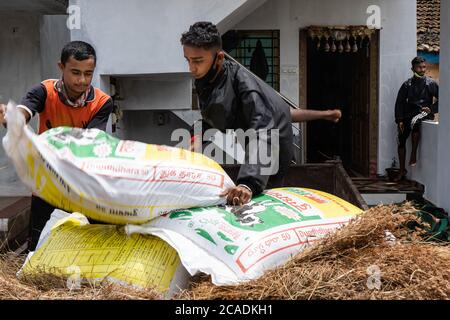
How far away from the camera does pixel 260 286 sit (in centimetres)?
248

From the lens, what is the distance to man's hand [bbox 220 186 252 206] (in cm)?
285

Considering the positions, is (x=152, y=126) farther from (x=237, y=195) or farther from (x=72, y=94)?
(x=237, y=195)

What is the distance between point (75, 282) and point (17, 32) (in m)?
4.56

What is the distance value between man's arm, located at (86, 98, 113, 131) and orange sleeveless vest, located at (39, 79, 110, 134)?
0.06 feet

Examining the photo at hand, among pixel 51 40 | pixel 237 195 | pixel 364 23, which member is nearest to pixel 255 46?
pixel 364 23

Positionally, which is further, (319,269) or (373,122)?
(373,122)

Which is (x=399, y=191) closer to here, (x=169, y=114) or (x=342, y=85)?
(x=169, y=114)

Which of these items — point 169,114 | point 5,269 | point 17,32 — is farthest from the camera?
point 169,114

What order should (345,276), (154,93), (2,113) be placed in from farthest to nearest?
(154,93) < (2,113) < (345,276)

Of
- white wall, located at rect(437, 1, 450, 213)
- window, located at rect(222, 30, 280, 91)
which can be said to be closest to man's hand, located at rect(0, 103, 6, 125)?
white wall, located at rect(437, 1, 450, 213)

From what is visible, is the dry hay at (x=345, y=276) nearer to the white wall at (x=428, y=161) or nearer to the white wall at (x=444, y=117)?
the white wall at (x=444, y=117)

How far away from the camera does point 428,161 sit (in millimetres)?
9070

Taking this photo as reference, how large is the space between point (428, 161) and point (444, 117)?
130cm
